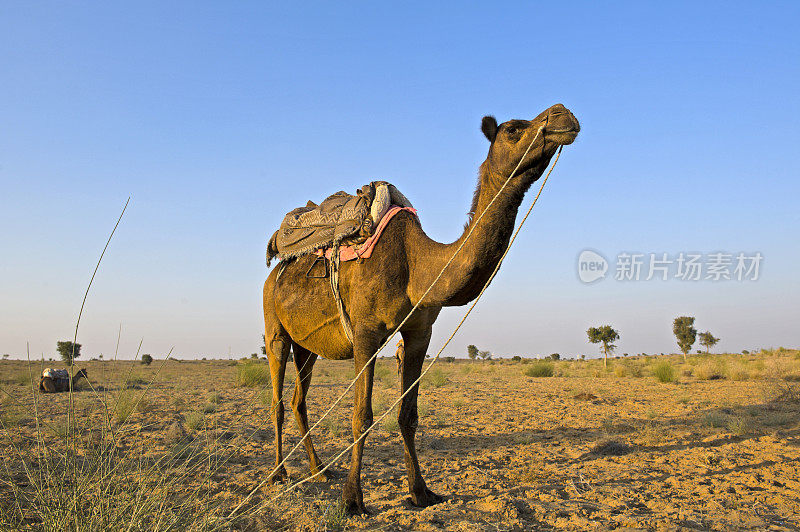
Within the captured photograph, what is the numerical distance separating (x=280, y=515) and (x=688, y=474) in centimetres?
524

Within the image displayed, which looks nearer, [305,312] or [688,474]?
[305,312]

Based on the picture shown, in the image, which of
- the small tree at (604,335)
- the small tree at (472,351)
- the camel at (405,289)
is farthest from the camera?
the small tree at (472,351)

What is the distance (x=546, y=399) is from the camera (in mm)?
14414

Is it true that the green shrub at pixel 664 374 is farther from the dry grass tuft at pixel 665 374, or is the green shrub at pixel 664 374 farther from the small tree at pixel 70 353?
the small tree at pixel 70 353

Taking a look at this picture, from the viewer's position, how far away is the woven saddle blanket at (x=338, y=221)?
218 inches

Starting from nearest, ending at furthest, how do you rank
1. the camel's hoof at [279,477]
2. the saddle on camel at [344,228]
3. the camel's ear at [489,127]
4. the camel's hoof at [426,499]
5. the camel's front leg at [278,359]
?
the camel's ear at [489,127] → the camel's hoof at [426,499] → the saddle on camel at [344,228] → the camel's hoof at [279,477] → the camel's front leg at [278,359]

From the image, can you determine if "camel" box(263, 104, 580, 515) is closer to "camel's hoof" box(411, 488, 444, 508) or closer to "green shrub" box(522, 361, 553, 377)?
"camel's hoof" box(411, 488, 444, 508)

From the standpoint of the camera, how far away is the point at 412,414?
5.68m

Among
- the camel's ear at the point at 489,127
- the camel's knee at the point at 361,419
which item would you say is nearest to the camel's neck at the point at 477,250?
the camel's ear at the point at 489,127

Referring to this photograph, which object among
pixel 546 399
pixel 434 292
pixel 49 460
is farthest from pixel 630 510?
pixel 546 399

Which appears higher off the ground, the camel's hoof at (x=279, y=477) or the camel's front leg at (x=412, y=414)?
the camel's front leg at (x=412, y=414)

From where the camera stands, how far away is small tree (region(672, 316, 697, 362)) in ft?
170

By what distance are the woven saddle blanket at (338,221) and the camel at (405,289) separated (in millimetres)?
202

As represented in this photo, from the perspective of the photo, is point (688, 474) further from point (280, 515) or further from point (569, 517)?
point (280, 515)
